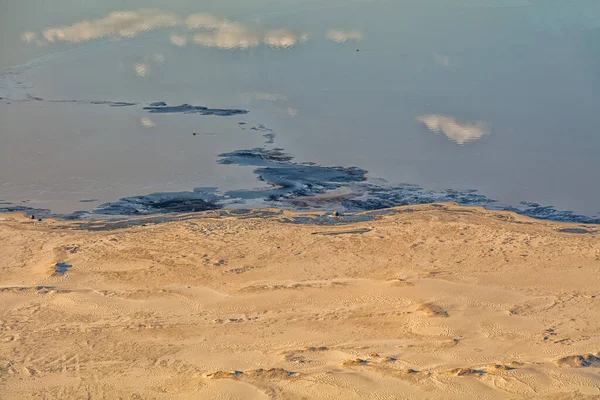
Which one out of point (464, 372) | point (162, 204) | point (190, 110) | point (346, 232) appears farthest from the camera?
point (190, 110)

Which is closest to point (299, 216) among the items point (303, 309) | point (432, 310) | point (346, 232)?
point (346, 232)

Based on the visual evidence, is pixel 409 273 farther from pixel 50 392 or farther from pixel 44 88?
pixel 44 88

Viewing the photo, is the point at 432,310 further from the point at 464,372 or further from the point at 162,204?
the point at 162,204

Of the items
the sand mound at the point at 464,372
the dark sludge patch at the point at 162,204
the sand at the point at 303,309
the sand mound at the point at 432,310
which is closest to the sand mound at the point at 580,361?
the sand at the point at 303,309

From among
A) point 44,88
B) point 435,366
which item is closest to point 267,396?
point 435,366

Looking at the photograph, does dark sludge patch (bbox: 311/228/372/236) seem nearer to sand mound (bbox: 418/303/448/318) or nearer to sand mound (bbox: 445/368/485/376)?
sand mound (bbox: 418/303/448/318)

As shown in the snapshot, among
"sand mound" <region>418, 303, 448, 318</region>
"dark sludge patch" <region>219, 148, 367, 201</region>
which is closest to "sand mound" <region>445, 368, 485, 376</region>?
"sand mound" <region>418, 303, 448, 318</region>
